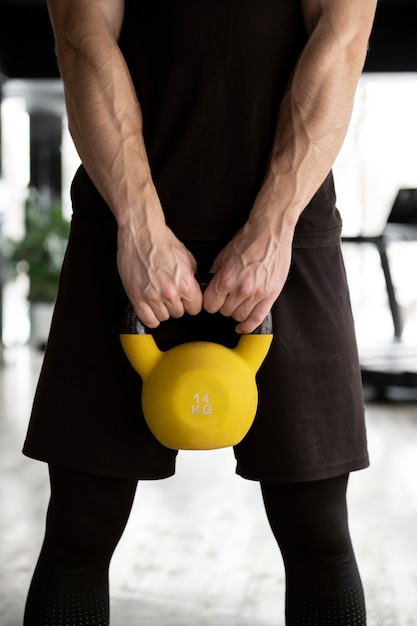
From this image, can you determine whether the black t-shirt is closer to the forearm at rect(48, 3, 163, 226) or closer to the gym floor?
the forearm at rect(48, 3, 163, 226)

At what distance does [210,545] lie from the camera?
212cm

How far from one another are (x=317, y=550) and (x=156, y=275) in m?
0.44

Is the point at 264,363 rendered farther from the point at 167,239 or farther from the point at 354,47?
the point at 354,47

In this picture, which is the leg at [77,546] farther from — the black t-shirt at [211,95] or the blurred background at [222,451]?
the blurred background at [222,451]

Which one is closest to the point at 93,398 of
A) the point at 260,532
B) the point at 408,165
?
the point at 260,532

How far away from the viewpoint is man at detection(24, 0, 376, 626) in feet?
3.44

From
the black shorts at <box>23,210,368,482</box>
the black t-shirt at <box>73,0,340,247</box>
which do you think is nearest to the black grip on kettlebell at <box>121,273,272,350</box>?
the black shorts at <box>23,210,368,482</box>

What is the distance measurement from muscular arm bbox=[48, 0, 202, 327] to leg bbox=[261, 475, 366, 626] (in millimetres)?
300

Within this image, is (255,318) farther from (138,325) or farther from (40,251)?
(40,251)

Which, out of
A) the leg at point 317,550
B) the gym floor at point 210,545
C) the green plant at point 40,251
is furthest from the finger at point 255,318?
the green plant at point 40,251

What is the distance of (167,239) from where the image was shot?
3.44 ft

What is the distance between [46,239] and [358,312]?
3762 millimetres

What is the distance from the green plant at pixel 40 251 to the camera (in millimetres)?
6113

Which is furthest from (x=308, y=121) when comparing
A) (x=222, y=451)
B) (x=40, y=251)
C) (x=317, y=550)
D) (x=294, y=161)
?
(x=40, y=251)
